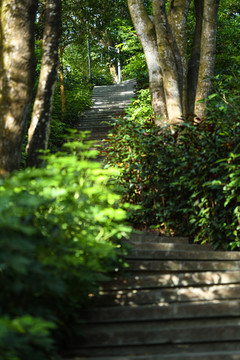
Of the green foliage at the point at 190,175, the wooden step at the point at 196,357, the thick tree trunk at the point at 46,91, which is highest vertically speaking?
the thick tree trunk at the point at 46,91

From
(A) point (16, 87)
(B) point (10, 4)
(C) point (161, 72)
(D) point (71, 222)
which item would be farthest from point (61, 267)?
(C) point (161, 72)

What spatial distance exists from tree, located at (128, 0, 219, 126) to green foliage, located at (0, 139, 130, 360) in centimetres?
440

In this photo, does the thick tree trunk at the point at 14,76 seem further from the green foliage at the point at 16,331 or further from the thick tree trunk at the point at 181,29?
the thick tree trunk at the point at 181,29

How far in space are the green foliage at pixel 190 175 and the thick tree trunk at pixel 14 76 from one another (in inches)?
90.8

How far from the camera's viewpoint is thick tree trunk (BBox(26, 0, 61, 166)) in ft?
17.5

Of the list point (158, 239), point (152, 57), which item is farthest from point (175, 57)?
point (158, 239)

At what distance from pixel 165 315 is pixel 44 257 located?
1701 mm

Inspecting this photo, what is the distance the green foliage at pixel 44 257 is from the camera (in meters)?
2.62

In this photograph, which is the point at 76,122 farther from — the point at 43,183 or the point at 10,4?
the point at 43,183

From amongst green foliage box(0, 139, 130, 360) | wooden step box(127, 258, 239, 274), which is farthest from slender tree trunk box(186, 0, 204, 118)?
green foliage box(0, 139, 130, 360)

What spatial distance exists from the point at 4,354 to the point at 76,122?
39.8ft

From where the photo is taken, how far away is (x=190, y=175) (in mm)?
6141

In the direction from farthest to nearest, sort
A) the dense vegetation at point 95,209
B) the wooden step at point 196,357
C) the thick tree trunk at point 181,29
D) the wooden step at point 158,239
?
the thick tree trunk at point 181,29
the wooden step at point 158,239
the wooden step at point 196,357
the dense vegetation at point 95,209

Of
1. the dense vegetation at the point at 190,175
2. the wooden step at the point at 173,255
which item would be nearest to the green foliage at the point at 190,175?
the dense vegetation at the point at 190,175
